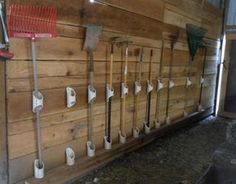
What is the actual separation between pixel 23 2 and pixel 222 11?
3938mm

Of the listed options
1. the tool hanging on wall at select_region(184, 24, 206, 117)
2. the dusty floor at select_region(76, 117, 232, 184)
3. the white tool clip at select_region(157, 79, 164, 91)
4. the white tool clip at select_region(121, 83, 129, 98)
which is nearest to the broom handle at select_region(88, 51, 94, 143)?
the dusty floor at select_region(76, 117, 232, 184)

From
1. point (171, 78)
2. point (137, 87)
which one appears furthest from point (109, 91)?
point (171, 78)

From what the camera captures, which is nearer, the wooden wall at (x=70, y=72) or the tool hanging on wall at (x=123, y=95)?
the wooden wall at (x=70, y=72)

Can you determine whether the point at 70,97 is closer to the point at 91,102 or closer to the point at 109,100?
the point at 91,102

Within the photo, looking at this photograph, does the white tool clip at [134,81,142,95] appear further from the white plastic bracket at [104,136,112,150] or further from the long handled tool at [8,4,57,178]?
the long handled tool at [8,4,57,178]

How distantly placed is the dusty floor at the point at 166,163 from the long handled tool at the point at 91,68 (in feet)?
0.82

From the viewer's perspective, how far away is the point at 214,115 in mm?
4965

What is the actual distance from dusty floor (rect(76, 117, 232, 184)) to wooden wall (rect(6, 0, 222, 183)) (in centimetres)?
25

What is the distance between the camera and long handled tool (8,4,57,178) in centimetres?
161

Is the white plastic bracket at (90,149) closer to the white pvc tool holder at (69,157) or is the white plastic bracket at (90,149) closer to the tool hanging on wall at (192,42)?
the white pvc tool holder at (69,157)

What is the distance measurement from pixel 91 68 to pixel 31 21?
62 cm

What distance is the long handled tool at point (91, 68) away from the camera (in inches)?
81.7

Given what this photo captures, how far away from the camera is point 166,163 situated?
8.68ft

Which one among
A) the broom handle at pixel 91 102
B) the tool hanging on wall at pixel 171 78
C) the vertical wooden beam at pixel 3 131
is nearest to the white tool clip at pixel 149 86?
the tool hanging on wall at pixel 171 78
